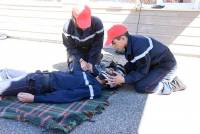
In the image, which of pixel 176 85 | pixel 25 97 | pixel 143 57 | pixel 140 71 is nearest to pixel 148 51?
pixel 143 57

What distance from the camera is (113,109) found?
9.65 ft

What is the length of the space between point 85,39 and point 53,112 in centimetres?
133

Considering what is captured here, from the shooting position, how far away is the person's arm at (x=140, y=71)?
3.21 m

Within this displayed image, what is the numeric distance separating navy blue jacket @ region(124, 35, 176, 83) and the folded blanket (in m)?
0.50

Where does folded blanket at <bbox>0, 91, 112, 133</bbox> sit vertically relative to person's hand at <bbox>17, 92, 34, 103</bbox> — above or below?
below

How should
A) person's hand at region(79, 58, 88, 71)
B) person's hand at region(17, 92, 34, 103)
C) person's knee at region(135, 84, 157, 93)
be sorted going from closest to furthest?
1. person's hand at region(17, 92, 34, 103)
2. person's knee at region(135, 84, 157, 93)
3. person's hand at region(79, 58, 88, 71)

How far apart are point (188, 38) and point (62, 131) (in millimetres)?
3370

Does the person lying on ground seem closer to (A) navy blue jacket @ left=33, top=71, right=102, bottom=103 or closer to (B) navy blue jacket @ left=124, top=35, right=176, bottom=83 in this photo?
(A) navy blue jacket @ left=33, top=71, right=102, bottom=103

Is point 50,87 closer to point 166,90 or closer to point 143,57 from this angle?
point 143,57

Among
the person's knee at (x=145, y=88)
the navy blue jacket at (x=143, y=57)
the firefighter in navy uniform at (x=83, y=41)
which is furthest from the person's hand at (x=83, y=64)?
the person's knee at (x=145, y=88)

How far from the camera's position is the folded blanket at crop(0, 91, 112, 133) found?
2.54 metres

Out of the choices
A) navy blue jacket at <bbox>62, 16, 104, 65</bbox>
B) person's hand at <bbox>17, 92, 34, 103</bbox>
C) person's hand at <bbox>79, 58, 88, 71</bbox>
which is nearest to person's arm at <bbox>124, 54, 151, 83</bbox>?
person's hand at <bbox>79, 58, 88, 71</bbox>

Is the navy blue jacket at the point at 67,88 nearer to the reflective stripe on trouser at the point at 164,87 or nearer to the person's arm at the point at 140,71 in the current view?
the person's arm at the point at 140,71

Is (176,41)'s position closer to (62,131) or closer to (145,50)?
(145,50)
